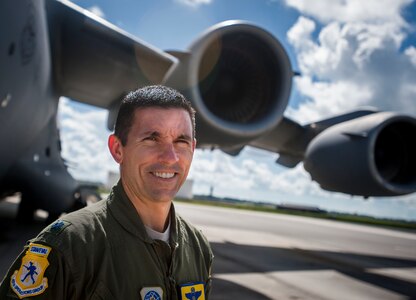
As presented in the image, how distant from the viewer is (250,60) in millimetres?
6098

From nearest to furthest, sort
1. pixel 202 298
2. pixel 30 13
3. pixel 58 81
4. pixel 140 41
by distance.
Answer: pixel 202 298, pixel 30 13, pixel 140 41, pixel 58 81

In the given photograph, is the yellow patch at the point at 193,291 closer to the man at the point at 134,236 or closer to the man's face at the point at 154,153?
the man at the point at 134,236

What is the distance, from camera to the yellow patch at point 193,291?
1071mm

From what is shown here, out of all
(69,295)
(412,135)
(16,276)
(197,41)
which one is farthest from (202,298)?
(412,135)

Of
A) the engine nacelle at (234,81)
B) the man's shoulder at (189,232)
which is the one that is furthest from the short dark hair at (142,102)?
the engine nacelle at (234,81)

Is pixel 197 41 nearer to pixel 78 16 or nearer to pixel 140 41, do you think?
pixel 140 41

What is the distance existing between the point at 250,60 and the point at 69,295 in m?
5.57

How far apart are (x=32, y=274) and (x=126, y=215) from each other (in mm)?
286

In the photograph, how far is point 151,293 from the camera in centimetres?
100

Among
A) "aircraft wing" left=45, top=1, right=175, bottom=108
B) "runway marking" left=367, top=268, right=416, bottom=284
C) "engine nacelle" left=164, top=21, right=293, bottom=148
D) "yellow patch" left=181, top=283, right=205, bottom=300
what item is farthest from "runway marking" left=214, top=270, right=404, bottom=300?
"aircraft wing" left=45, top=1, right=175, bottom=108

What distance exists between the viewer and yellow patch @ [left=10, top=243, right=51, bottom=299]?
0.87 metres

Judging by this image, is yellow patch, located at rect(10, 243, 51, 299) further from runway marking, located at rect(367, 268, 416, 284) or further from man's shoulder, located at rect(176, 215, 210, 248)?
runway marking, located at rect(367, 268, 416, 284)

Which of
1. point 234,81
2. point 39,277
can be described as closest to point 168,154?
point 39,277

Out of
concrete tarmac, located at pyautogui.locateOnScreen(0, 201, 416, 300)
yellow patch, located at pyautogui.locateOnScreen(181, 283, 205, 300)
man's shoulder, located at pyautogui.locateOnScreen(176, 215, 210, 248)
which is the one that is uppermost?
man's shoulder, located at pyautogui.locateOnScreen(176, 215, 210, 248)
